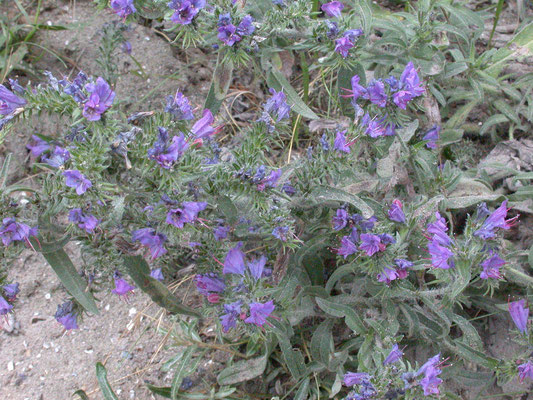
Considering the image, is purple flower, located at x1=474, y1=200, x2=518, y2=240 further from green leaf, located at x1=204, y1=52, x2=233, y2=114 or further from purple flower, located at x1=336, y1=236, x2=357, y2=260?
green leaf, located at x1=204, y1=52, x2=233, y2=114

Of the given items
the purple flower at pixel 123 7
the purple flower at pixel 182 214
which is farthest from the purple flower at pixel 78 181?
the purple flower at pixel 123 7

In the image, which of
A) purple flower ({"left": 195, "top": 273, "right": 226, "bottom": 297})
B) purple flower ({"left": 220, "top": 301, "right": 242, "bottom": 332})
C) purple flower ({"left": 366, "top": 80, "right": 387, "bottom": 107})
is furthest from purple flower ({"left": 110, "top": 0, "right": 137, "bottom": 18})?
purple flower ({"left": 220, "top": 301, "right": 242, "bottom": 332})

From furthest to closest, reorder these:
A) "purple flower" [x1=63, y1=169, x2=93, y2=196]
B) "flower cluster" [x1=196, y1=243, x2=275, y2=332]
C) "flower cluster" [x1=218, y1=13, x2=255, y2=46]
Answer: "flower cluster" [x1=218, y1=13, x2=255, y2=46], "flower cluster" [x1=196, y1=243, x2=275, y2=332], "purple flower" [x1=63, y1=169, x2=93, y2=196]

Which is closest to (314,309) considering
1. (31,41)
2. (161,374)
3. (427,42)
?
(161,374)

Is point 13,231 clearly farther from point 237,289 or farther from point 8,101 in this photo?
point 237,289

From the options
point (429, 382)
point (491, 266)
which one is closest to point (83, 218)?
point (429, 382)

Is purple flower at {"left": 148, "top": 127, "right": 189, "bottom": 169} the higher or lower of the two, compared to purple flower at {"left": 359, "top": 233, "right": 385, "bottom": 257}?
higher
